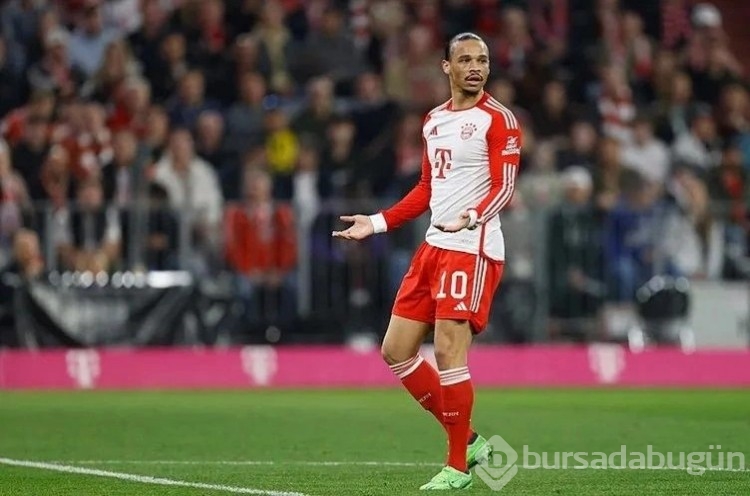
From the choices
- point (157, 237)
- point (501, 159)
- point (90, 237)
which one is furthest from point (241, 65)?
point (501, 159)

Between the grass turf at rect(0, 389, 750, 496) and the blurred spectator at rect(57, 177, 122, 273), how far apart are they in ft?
5.69

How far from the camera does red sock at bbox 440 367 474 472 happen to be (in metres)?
8.64

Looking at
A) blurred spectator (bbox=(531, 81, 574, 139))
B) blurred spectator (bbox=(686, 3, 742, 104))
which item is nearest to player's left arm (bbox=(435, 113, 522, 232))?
blurred spectator (bbox=(531, 81, 574, 139))

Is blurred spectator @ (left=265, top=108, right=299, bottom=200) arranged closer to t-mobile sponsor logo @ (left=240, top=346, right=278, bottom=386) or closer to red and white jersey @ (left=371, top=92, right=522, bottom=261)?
t-mobile sponsor logo @ (left=240, top=346, right=278, bottom=386)

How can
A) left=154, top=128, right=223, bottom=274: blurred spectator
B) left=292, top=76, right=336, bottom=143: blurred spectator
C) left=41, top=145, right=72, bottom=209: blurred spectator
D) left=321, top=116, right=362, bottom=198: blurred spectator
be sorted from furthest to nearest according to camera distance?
left=292, top=76, right=336, bottom=143: blurred spectator < left=321, top=116, right=362, bottom=198: blurred spectator < left=41, top=145, right=72, bottom=209: blurred spectator < left=154, top=128, right=223, bottom=274: blurred spectator

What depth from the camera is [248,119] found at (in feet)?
67.9

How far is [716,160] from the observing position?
21062 mm

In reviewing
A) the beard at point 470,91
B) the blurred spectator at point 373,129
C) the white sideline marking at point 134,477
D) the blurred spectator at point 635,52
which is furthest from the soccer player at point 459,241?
the blurred spectator at point 635,52

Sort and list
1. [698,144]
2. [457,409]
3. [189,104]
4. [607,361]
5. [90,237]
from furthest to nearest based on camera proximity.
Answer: [698,144]
[189,104]
[607,361]
[90,237]
[457,409]

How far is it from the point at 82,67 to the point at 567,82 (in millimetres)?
6077

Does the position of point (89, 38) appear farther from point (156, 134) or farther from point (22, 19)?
point (156, 134)

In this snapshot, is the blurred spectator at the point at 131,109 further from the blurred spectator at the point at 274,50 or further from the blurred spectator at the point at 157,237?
the blurred spectator at the point at 274,50

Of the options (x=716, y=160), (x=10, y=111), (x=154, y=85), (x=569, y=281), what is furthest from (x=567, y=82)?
(x=10, y=111)

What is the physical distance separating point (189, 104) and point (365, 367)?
3.99 m
